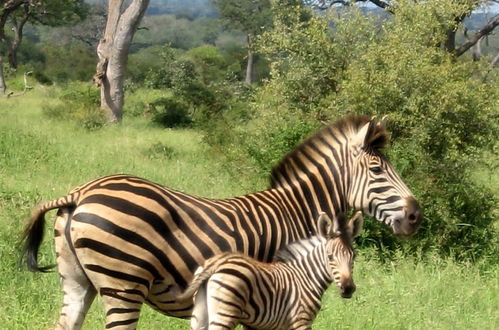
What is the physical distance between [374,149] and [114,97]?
14.9 metres

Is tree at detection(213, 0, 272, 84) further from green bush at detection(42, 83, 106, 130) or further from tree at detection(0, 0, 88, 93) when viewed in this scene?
green bush at detection(42, 83, 106, 130)

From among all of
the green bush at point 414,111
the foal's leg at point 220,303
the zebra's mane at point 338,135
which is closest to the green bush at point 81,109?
the green bush at point 414,111

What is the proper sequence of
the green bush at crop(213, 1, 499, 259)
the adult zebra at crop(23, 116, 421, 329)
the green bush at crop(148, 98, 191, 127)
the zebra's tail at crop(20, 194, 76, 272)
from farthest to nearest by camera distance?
the green bush at crop(148, 98, 191, 127) → the green bush at crop(213, 1, 499, 259) → the zebra's tail at crop(20, 194, 76, 272) → the adult zebra at crop(23, 116, 421, 329)

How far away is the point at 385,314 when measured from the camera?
5.58 metres

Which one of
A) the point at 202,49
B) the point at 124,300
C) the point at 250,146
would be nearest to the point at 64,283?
the point at 124,300

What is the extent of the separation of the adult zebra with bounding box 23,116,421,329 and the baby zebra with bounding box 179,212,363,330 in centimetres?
16

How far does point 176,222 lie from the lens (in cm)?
381

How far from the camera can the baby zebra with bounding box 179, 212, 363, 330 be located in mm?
3537

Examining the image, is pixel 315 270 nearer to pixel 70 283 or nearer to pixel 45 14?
pixel 70 283

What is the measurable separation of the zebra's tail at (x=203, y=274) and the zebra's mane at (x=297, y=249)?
1.31 ft

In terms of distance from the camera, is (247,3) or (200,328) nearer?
(200,328)

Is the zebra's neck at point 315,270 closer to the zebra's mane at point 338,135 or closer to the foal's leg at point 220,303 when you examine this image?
the foal's leg at point 220,303

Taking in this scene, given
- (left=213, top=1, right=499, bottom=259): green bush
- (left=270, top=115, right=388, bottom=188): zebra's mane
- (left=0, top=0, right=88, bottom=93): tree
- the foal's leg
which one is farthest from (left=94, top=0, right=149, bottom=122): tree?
(left=0, top=0, right=88, bottom=93): tree

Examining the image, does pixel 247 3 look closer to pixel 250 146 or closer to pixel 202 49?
pixel 202 49
